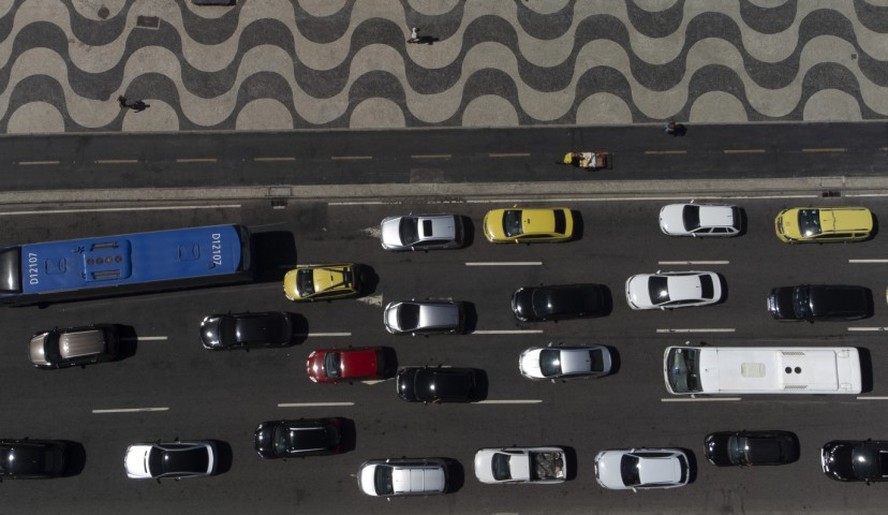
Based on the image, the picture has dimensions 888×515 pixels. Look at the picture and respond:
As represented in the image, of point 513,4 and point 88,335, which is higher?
point 513,4

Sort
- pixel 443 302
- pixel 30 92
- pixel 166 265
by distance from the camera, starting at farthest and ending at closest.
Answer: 1. pixel 30 92
2. pixel 443 302
3. pixel 166 265

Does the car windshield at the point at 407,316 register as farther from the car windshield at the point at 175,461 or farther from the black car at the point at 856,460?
the black car at the point at 856,460

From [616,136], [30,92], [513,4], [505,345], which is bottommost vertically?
[505,345]

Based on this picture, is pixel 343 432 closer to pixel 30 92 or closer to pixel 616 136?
pixel 616 136

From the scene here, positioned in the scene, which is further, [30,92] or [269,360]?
[30,92]

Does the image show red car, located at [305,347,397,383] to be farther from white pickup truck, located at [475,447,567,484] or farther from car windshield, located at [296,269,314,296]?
white pickup truck, located at [475,447,567,484]

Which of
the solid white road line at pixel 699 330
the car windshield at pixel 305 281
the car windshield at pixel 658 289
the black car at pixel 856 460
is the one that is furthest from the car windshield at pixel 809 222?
the car windshield at pixel 305 281

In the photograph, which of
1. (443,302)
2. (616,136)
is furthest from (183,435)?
(616,136)
